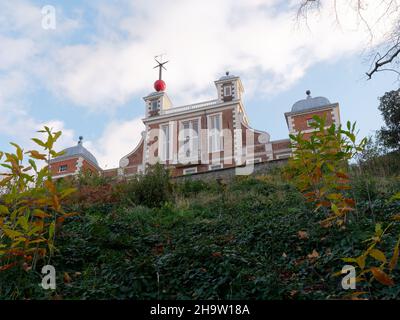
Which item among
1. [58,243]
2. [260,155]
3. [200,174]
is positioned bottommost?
[58,243]

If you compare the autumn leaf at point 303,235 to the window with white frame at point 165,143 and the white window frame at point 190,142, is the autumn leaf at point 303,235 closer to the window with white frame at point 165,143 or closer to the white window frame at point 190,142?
the white window frame at point 190,142

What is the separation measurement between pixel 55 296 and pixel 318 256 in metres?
2.65

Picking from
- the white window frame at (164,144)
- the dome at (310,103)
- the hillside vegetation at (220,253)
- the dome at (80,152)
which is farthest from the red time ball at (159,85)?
the hillside vegetation at (220,253)

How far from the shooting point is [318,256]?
4.50 m

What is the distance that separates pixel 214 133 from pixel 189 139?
165 centimetres

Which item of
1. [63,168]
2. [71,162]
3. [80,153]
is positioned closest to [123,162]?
[80,153]

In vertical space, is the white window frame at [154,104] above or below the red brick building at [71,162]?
above

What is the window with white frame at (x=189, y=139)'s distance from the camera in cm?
2606

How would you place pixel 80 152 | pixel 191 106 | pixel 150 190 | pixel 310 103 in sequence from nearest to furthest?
pixel 150 190 < pixel 310 103 < pixel 191 106 < pixel 80 152

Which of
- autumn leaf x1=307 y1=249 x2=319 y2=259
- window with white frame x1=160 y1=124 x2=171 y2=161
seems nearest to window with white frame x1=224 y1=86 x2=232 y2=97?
window with white frame x1=160 y1=124 x2=171 y2=161

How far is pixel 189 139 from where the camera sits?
26844 mm

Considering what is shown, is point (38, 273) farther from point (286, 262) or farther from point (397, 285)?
point (397, 285)

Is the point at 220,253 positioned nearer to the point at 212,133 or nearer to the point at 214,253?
the point at 214,253

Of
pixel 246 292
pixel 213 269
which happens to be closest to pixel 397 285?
pixel 246 292
